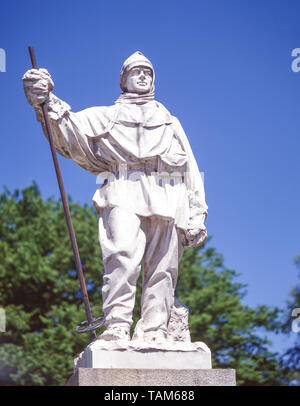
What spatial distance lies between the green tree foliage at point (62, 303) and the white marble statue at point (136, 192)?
614 inches

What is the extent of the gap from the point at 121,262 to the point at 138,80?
8.03 feet

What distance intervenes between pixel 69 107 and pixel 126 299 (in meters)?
2.39

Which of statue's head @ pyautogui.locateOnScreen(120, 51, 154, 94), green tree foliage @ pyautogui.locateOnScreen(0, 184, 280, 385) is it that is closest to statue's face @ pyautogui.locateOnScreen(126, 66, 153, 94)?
statue's head @ pyautogui.locateOnScreen(120, 51, 154, 94)

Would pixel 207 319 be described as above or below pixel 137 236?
above

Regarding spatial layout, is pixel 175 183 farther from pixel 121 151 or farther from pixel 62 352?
pixel 62 352

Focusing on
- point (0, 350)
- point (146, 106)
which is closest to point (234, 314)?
point (0, 350)

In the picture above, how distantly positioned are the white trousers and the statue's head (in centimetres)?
171

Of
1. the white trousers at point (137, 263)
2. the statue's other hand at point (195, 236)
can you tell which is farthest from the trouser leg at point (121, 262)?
the statue's other hand at point (195, 236)

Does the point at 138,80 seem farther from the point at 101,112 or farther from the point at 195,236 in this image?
the point at 195,236

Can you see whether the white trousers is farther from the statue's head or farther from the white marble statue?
the statue's head

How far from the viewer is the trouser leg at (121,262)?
24.7 ft

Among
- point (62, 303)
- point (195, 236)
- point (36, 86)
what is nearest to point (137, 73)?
point (36, 86)
